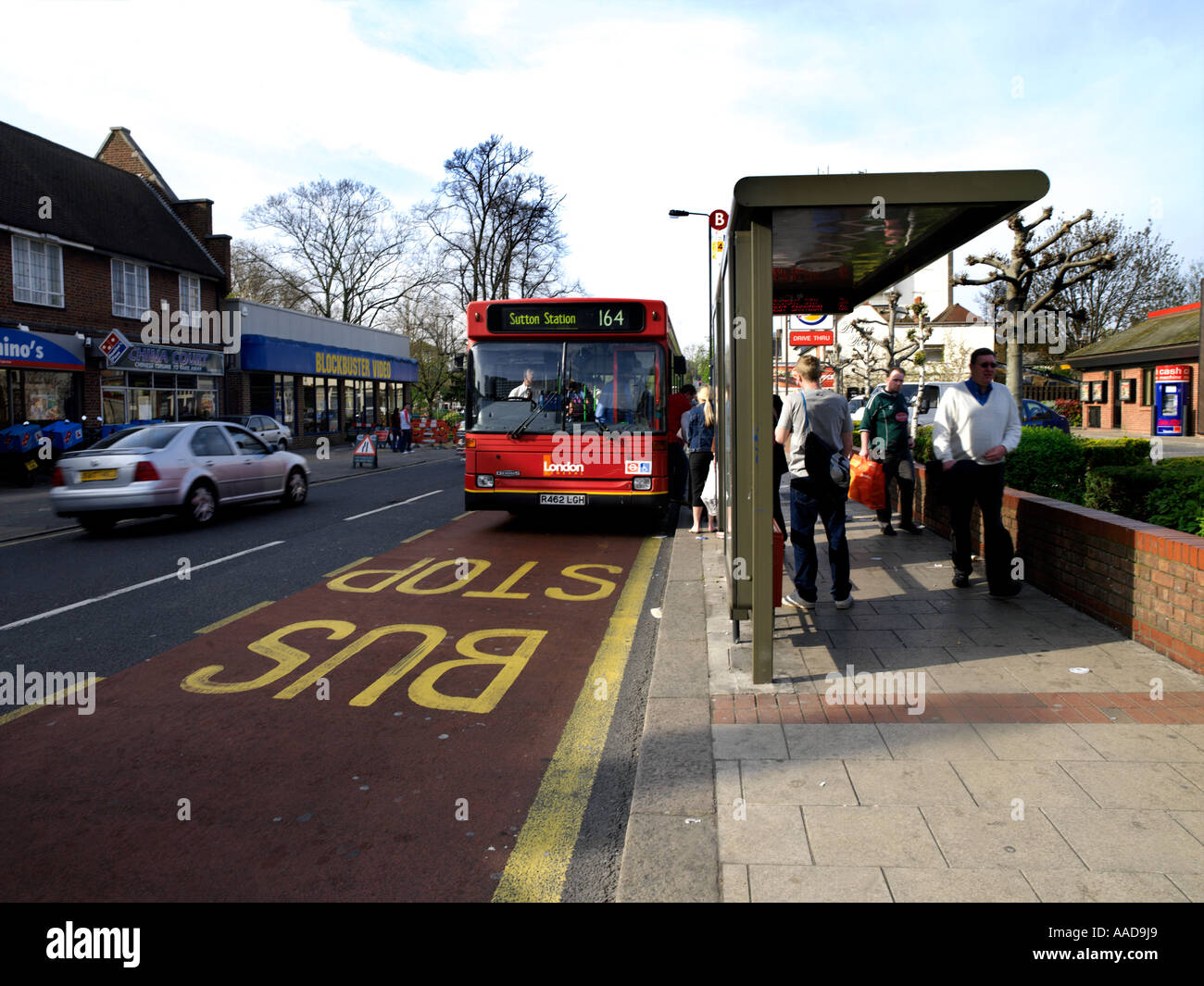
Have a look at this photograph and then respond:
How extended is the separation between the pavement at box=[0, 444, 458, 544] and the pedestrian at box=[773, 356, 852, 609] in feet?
34.1

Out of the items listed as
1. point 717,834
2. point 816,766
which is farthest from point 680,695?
point 717,834

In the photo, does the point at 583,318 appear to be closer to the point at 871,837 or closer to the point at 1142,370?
the point at 871,837

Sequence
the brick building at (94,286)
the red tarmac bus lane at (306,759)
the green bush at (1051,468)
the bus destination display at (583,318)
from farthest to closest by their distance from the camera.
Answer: the brick building at (94,286) → the bus destination display at (583,318) → the green bush at (1051,468) → the red tarmac bus lane at (306,759)

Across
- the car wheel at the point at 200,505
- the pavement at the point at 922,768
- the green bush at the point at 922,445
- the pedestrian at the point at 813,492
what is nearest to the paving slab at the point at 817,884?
the pavement at the point at 922,768

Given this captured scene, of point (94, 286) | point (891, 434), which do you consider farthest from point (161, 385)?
point (891, 434)

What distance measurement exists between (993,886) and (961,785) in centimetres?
81

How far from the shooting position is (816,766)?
12.8 ft

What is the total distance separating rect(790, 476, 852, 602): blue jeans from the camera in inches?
266

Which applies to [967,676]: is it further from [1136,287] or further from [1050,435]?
Answer: [1136,287]

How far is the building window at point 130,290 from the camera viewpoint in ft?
86.4

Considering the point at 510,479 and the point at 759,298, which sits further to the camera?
the point at 510,479

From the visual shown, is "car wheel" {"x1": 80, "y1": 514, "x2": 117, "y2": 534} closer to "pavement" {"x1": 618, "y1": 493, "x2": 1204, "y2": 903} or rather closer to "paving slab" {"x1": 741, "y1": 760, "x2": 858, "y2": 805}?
"pavement" {"x1": 618, "y1": 493, "x2": 1204, "y2": 903}

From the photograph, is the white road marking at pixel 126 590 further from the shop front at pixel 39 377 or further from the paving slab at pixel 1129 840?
the shop front at pixel 39 377
